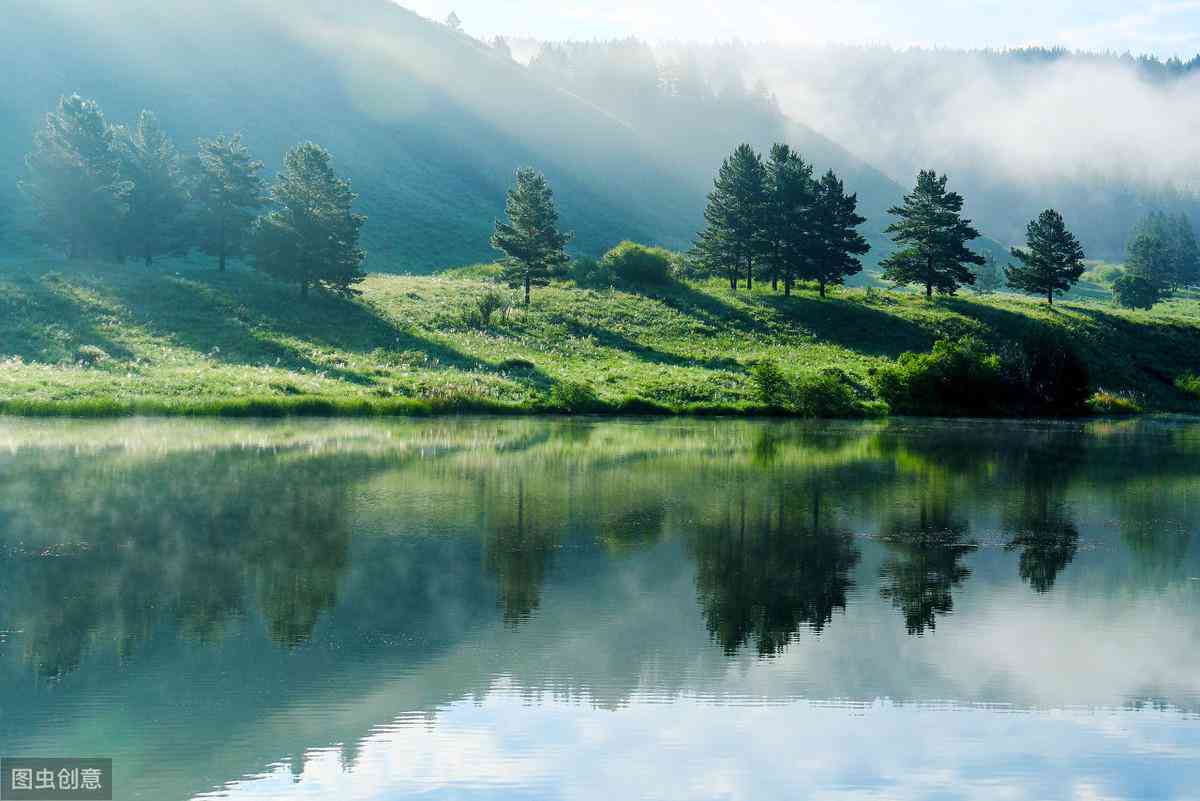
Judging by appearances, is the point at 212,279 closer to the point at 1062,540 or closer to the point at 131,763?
the point at 1062,540

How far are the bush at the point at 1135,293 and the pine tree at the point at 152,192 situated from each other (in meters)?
115

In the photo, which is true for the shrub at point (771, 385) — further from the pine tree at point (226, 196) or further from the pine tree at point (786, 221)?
the pine tree at point (226, 196)

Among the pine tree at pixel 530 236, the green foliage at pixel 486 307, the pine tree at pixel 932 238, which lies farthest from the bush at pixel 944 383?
the pine tree at pixel 932 238

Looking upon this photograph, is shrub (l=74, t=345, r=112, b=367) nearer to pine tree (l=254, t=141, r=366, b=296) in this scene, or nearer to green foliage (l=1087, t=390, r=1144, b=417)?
pine tree (l=254, t=141, r=366, b=296)

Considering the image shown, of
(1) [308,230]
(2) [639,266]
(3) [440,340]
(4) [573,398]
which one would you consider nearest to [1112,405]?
(4) [573,398]

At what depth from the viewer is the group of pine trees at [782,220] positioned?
9719 centimetres

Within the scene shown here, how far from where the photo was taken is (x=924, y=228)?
4008 inches

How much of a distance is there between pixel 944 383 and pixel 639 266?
42.9 m

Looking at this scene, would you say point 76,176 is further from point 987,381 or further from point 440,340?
point 987,381

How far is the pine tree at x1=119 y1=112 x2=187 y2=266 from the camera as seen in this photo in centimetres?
8950

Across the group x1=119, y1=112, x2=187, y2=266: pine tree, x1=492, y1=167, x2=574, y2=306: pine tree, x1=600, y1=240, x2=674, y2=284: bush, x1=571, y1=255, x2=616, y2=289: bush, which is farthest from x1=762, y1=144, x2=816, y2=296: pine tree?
x1=119, y1=112, x2=187, y2=266: pine tree

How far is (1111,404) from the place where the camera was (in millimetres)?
76000

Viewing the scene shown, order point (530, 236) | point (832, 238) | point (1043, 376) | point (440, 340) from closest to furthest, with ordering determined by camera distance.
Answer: point (1043, 376), point (440, 340), point (530, 236), point (832, 238)

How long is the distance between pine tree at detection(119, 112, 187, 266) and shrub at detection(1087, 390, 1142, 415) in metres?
71.8
